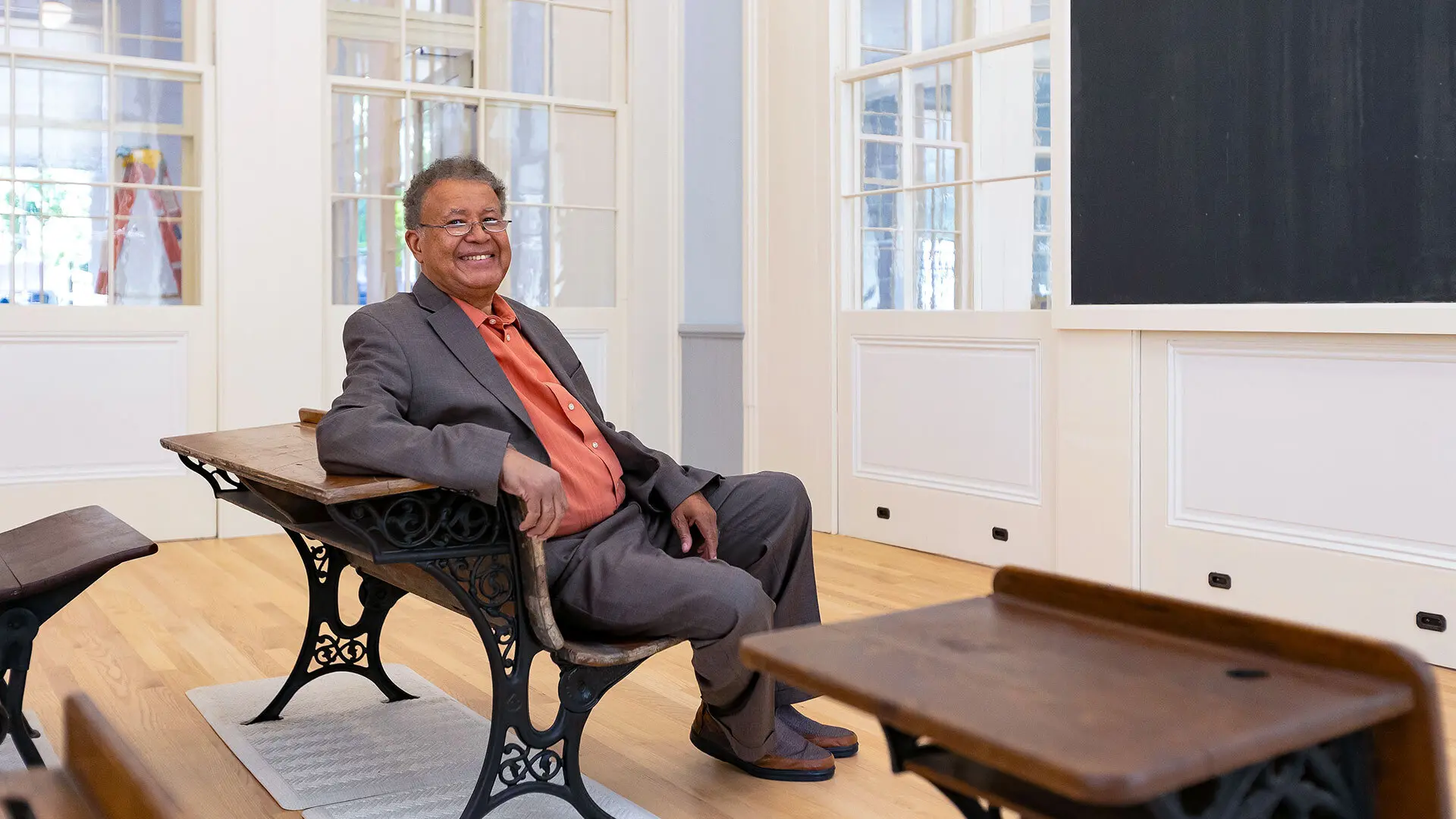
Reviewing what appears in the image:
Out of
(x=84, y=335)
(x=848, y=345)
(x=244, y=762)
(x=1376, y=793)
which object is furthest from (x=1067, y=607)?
(x=84, y=335)

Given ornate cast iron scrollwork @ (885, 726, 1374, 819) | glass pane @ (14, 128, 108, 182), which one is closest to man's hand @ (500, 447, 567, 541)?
ornate cast iron scrollwork @ (885, 726, 1374, 819)

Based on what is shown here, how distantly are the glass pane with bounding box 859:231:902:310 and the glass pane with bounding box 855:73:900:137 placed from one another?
38cm

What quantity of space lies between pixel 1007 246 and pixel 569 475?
253 cm

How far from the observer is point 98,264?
4781 mm

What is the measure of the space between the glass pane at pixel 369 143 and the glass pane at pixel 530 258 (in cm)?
51

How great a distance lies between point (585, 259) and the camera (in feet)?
18.8

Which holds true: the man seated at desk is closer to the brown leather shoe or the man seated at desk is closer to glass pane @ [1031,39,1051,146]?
the brown leather shoe

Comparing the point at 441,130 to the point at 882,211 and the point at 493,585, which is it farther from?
the point at 493,585

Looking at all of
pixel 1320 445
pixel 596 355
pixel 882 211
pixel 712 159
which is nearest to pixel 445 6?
pixel 712 159

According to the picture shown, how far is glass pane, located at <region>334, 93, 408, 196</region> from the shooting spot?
5188 millimetres

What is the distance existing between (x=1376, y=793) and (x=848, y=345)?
386 centimetres

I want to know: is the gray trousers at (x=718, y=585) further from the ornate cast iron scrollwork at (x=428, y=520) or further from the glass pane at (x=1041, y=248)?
the glass pane at (x=1041, y=248)

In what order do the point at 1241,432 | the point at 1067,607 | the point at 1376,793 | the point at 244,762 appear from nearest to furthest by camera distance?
the point at 1376,793 < the point at 1067,607 < the point at 244,762 < the point at 1241,432

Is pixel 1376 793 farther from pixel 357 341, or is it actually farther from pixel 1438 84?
pixel 1438 84
